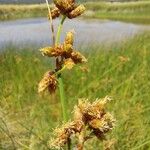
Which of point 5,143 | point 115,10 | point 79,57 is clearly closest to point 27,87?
point 5,143

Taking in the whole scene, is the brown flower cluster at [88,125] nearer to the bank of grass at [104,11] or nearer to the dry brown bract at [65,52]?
the dry brown bract at [65,52]

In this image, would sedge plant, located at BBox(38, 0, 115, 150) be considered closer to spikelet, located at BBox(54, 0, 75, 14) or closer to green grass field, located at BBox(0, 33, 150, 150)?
spikelet, located at BBox(54, 0, 75, 14)

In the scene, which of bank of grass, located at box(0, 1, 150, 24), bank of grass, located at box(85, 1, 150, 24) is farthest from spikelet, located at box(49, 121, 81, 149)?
bank of grass, located at box(85, 1, 150, 24)

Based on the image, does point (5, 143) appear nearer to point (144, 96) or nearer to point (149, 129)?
point (149, 129)

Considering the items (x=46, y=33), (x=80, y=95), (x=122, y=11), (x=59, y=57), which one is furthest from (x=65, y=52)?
(x=122, y=11)

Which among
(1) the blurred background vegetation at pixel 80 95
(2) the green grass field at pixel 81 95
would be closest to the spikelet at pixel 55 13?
(1) the blurred background vegetation at pixel 80 95
